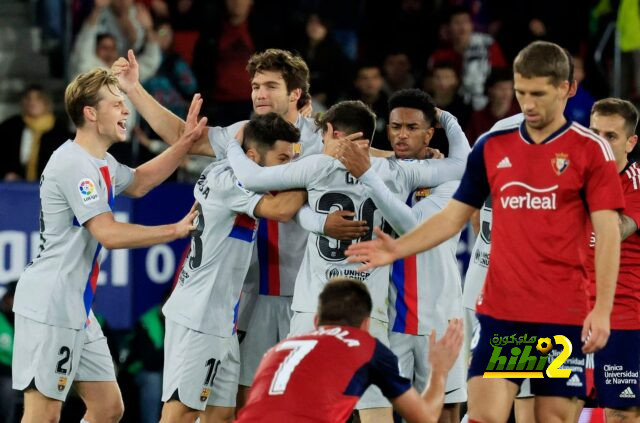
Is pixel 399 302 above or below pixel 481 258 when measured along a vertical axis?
below

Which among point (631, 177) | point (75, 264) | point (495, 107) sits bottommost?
point (75, 264)

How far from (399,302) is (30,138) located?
5332mm

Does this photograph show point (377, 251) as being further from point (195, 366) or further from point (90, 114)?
point (90, 114)

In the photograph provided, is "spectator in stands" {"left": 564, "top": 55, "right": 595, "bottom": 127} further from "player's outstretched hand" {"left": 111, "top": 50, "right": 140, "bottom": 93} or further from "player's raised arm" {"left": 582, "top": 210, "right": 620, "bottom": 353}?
"player's raised arm" {"left": 582, "top": 210, "right": 620, "bottom": 353}

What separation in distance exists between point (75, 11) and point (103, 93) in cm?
581

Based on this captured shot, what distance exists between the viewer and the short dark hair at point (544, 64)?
6.06m

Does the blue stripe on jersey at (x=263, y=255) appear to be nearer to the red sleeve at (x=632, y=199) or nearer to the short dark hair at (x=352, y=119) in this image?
the short dark hair at (x=352, y=119)

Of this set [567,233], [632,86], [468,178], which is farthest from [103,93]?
[632,86]

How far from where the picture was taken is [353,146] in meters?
7.21

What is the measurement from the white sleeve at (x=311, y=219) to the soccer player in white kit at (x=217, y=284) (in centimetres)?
5

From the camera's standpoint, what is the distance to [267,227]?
8.20m

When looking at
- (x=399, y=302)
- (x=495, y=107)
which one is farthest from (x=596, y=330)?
(x=495, y=107)

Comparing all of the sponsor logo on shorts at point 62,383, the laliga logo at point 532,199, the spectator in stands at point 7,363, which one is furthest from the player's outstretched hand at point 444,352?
the spectator in stands at point 7,363

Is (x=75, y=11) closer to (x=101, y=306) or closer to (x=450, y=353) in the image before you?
(x=101, y=306)
